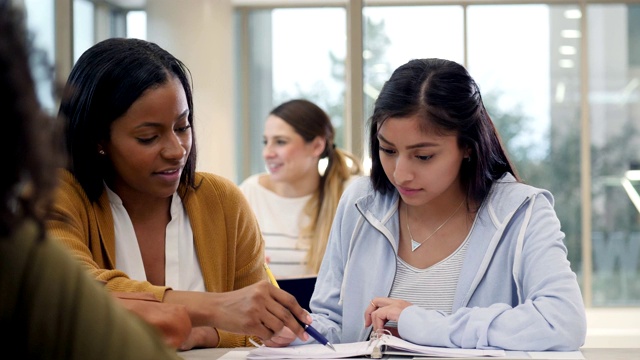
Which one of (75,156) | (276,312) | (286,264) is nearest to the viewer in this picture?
(276,312)

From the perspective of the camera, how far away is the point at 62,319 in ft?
2.05

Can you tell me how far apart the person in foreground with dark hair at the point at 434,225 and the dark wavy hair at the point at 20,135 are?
125cm

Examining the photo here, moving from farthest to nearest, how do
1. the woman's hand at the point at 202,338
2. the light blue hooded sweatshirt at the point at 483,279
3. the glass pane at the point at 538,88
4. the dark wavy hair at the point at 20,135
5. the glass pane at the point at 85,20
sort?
the glass pane at the point at 538,88, the glass pane at the point at 85,20, the woman's hand at the point at 202,338, the light blue hooded sweatshirt at the point at 483,279, the dark wavy hair at the point at 20,135

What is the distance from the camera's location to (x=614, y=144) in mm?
8219

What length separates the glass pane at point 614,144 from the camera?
8164 millimetres

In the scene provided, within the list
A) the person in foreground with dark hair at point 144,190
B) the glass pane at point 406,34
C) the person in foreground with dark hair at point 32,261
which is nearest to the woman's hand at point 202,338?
the person in foreground with dark hair at point 144,190

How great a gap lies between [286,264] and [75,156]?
2.38 metres

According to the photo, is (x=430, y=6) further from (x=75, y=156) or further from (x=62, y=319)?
(x=62, y=319)

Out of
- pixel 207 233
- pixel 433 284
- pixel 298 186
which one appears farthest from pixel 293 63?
pixel 433 284

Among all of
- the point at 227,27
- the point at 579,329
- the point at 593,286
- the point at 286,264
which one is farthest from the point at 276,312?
the point at 593,286

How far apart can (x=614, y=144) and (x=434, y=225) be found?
6581mm

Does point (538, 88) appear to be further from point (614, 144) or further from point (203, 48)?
point (203, 48)

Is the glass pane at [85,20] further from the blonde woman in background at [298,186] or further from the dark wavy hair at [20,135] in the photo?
the dark wavy hair at [20,135]

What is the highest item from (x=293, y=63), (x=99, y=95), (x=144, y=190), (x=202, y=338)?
(x=293, y=63)
